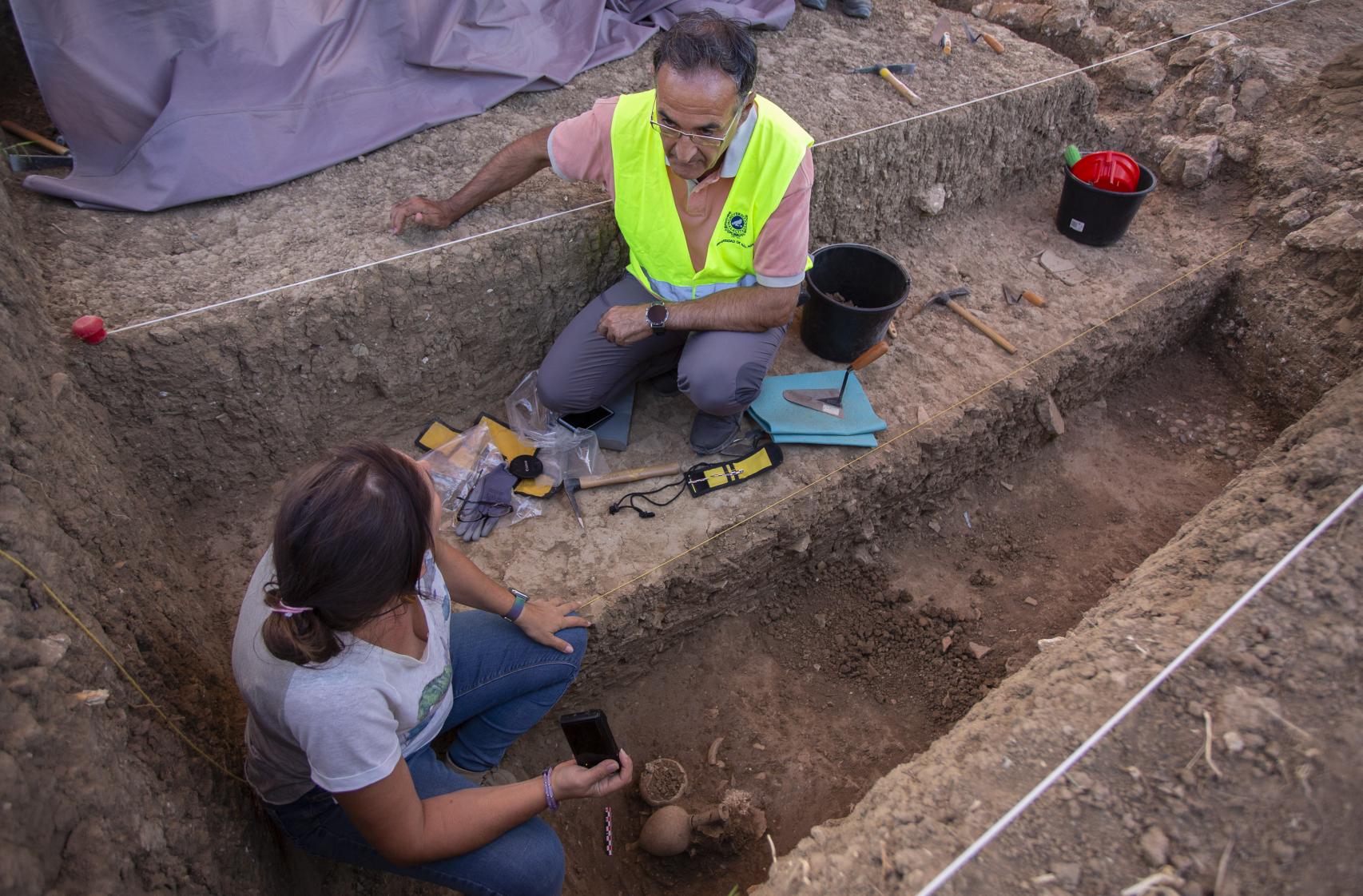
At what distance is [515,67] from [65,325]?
78.7 inches

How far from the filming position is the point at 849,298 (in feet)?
11.8

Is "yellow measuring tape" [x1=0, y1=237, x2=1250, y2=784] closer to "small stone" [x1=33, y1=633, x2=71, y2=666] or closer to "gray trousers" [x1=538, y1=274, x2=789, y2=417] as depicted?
"small stone" [x1=33, y1=633, x2=71, y2=666]

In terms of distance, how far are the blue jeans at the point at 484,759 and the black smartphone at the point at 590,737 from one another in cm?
19

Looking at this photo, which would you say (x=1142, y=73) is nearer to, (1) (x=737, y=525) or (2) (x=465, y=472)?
(1) (x=737, y=525)

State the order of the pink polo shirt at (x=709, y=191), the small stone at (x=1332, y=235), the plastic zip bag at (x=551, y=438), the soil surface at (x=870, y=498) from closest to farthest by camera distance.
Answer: the soil surface at (x=870, y=498)
the pink polo shirt at (x=709, y=191)
the plastic zip bag at (x=551, y=438)
the small stone at (x=1332, y=235)

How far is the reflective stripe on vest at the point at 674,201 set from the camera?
2531 mm

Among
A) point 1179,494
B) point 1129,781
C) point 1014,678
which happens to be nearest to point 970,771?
point 1129,781

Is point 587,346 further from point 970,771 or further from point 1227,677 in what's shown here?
point 1227,677

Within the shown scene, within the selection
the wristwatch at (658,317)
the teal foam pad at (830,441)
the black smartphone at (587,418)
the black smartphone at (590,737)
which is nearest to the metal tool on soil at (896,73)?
the teal foam pad at (830,441)

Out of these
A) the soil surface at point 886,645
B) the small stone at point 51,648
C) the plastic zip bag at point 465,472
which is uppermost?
the small stone at point 51,648

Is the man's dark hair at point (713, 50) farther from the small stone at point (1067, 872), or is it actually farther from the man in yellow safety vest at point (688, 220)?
the small stone at point (1067, 872)

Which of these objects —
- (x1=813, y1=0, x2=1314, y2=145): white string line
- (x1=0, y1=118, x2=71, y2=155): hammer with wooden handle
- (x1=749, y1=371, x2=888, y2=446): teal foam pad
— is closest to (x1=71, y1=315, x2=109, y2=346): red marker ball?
(x1=0, y1=118, x2=71, y2=155): hammer with wooden handle

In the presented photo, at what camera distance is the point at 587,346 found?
2951mm

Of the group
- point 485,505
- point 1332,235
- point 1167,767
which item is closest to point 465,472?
point 485,505
